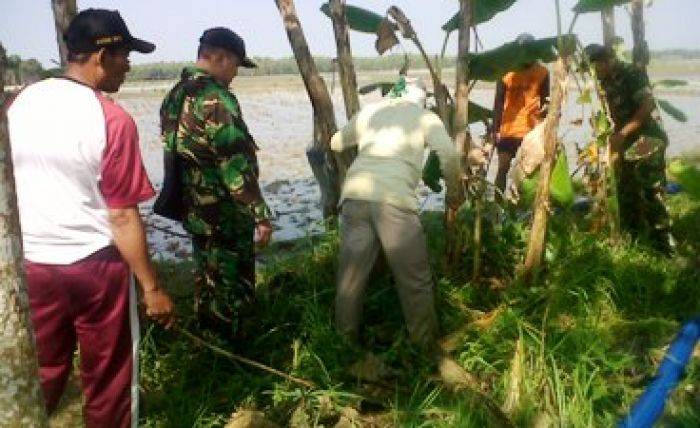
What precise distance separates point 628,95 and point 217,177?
3031mm

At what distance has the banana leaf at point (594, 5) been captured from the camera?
10.8ft

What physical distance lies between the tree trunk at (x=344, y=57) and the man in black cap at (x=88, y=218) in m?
1.69

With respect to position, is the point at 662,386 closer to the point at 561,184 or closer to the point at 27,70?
the point at 561,184

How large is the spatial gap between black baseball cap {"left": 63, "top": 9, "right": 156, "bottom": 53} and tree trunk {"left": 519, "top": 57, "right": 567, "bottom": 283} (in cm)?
227

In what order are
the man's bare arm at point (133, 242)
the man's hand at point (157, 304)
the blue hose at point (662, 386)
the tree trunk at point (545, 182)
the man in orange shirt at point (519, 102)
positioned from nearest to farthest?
the blue hose at point (662, 386), the man's bare arm at point (133, 242), the man's hand at point (157, 304), the tree trunk at point (545, 182), the man in orange shirt at point (519, 102)

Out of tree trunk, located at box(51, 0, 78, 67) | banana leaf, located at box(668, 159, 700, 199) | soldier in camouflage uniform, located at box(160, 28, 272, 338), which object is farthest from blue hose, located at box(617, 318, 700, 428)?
tree trunk, located at box(51, 0, 78, 67)

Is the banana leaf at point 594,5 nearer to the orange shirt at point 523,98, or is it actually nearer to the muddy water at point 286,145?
the muddy water at point 286,145

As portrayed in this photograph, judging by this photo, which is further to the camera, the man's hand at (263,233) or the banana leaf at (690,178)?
the man's hand at (263,233)

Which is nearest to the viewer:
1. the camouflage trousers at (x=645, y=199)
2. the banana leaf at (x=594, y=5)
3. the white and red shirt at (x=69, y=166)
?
the white and red shirt at (x=69, y=166)

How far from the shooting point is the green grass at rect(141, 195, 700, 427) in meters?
2.64

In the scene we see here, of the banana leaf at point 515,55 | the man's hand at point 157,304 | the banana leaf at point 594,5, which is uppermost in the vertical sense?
the banana leaf at point 594,5

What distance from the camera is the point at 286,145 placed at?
11.9m

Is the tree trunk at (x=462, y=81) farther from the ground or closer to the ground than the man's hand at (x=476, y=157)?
farther from the ground

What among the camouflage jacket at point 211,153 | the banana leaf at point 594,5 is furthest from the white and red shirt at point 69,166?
the banana leaf at point 594,5
